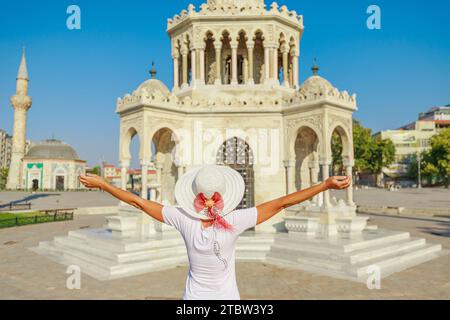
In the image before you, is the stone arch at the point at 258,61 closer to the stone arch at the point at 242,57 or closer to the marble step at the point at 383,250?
the stone arch at the point at 242,57

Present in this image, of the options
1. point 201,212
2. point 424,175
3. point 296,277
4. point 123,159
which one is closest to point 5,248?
point 123,159

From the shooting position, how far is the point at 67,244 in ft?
42.8

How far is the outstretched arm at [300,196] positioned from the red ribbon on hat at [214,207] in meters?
0.27

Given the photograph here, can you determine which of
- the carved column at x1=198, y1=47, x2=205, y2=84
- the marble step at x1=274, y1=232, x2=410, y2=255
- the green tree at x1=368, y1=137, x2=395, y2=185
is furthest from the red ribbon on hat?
the green tree at x1=368, y1=137, x2=395, y2=185

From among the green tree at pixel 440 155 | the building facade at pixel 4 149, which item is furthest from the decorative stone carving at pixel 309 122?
the building facade at pixel 4 149

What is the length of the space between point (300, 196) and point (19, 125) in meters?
71.7

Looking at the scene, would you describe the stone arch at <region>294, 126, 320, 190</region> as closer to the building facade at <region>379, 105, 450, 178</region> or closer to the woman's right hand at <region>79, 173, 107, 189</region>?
the woman's right hand at <region>79, 173, 107, 189</region>

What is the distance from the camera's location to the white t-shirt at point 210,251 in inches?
100

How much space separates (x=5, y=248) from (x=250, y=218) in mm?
14843

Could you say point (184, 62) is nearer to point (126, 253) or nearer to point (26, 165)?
point (126, 253)

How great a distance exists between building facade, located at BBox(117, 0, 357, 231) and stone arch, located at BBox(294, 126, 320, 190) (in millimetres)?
48

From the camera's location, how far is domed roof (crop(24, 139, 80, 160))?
232 feet

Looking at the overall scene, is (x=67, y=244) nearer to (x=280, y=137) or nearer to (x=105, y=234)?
(x=105, y=234)

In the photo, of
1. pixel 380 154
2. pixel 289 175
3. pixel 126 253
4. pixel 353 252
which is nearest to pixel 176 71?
pixel 289 175
